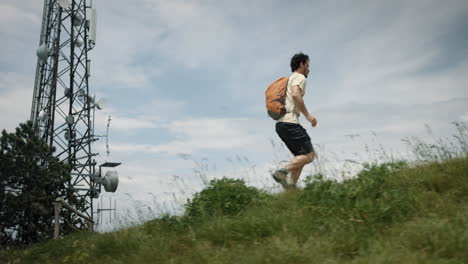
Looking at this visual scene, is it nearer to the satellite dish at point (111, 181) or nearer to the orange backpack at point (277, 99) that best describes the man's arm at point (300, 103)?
the orange backpack at point (277, 99)

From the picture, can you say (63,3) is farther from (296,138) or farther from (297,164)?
(297,164)

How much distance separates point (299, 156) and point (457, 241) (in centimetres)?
306

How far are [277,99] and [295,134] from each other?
65 centimetres

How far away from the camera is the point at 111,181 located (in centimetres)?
2012

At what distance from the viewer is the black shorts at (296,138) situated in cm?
647

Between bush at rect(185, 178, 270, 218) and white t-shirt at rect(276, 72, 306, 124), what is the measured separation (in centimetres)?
129

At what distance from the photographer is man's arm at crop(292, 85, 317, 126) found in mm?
6449

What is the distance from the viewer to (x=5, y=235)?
55.6ft

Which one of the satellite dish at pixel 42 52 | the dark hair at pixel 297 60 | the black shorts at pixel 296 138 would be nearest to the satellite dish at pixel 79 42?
the satellite dish at pixel 42 52

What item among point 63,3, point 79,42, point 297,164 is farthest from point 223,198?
point 79,42

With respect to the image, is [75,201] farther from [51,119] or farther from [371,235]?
[371,235]

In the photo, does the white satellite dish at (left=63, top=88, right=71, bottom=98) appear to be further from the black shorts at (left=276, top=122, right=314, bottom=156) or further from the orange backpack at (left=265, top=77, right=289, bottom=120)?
the black shorts at (left=276, top=122, right=314, bottom=156)

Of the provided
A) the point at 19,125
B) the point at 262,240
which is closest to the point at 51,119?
the point at 19,125

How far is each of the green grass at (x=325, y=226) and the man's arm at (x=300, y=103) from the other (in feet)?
4.09
